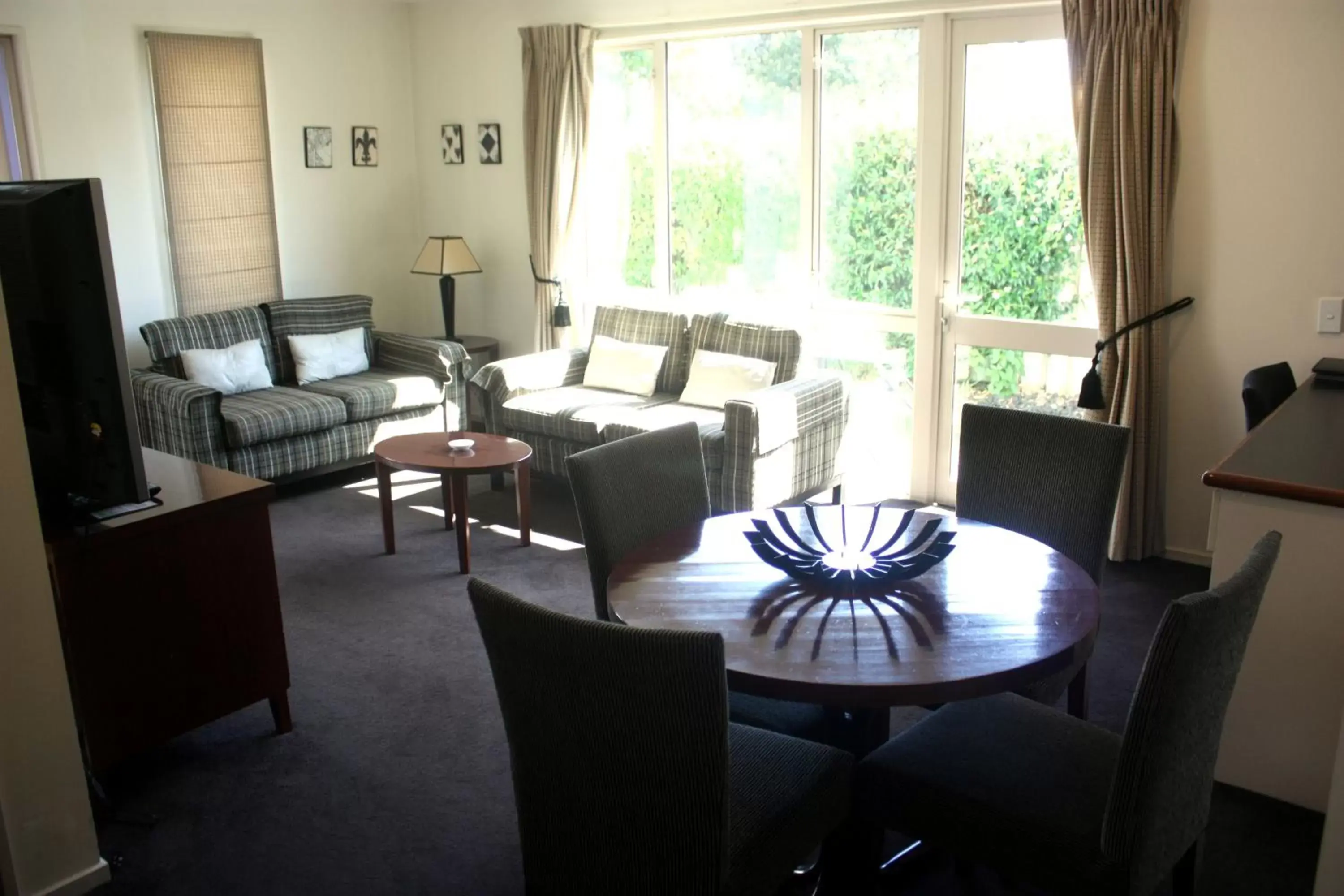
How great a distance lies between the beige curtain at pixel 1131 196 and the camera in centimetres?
421

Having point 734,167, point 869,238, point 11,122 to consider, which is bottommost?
point 869,238

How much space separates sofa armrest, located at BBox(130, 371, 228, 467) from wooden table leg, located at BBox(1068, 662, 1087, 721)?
3.83 m

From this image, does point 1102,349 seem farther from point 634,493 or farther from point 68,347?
point 68,347

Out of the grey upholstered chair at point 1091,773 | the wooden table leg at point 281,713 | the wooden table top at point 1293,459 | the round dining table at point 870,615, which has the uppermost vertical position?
the wooden table top at point 1293,459

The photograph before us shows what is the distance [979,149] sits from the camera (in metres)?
4.81

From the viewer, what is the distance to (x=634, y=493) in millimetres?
2951

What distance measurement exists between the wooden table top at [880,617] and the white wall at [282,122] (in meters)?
4.30

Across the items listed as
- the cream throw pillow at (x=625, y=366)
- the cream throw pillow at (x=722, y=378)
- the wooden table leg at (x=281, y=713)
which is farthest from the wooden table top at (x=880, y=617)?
the cream throw pillow at (x=625, y=366)

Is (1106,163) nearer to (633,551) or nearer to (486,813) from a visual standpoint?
(633,551)

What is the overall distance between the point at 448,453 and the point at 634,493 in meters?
1.96

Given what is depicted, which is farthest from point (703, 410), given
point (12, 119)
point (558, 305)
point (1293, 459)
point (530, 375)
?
point (12, 119)

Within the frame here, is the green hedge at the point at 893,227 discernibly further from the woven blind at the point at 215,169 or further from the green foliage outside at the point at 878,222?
the woven blind at the point at 215,169

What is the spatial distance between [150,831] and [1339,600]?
2.92 m

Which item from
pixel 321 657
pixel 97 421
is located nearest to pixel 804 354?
pixel 321 657
